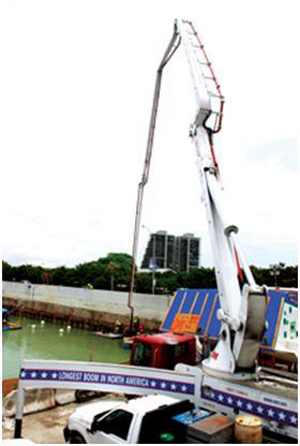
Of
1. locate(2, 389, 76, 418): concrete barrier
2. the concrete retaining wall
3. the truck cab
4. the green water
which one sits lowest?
the green water

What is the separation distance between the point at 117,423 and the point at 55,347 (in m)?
25.5

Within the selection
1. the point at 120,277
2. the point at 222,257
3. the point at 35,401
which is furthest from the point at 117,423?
the point at 120,277

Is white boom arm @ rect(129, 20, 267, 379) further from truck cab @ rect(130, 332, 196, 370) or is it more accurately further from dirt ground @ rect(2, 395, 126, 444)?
dirt ground @ rect(2, 395, 126, 444)

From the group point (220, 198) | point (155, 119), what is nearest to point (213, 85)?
point (220, 198)

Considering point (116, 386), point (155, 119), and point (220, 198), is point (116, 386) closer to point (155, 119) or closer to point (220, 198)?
point (220, 198)

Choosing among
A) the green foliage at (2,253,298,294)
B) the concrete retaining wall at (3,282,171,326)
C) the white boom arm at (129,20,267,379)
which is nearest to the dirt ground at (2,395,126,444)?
the white boom arm at (129,20,267,379)

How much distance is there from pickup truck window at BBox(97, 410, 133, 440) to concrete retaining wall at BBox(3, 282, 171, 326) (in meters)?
29.1

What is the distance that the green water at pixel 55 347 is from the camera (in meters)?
25.2

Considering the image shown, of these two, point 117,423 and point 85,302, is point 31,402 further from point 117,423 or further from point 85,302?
point 85,302

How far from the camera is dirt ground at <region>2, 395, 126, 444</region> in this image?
25.3ft

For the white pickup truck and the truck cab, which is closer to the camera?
the white pickup truck

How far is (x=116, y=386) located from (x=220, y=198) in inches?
213

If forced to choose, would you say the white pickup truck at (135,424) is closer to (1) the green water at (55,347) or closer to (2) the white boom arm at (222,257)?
(2) the white boom arm at (222,257)

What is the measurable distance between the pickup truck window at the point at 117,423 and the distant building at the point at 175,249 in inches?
4421
